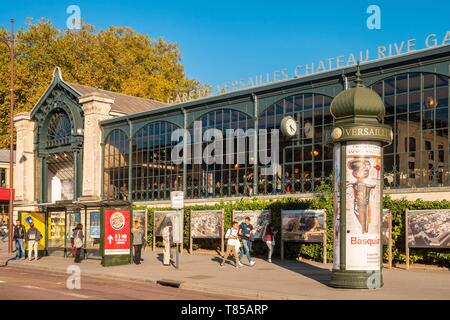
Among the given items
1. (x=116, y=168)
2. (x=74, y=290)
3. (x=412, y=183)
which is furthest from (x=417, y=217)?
(x=116, y=168)

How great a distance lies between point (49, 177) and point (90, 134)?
23.6 ft

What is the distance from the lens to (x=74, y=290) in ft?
58.5

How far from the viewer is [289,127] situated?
32562 mm

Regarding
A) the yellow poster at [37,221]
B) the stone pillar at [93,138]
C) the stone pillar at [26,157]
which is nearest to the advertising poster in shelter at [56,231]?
the yellow poster at [37,221]

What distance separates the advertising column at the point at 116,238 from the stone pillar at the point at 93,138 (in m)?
17.8

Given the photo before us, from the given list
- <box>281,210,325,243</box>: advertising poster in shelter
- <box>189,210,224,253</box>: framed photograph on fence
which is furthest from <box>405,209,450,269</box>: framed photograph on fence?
<box>189,210,224,253</box>: framed photograph on fence

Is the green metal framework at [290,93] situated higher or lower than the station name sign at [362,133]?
higher

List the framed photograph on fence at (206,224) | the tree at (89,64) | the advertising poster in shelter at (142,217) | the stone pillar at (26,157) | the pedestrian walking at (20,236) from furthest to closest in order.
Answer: the tree at (89,64) → the stone pillar at (26,157) → the advertising poster in shelter at (142,217) → the framed photograph on fence at (206,224) → the pedestrian walking at (20,236)

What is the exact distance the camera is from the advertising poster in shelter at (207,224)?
32062mm

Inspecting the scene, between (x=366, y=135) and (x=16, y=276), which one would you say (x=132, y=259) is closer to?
(x=16, y=276)

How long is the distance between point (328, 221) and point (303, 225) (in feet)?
4.26

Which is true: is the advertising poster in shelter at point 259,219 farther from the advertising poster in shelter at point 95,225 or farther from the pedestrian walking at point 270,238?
the advertising poster in shelter at point 95,225

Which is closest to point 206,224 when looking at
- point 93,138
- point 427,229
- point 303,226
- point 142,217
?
point 142,217

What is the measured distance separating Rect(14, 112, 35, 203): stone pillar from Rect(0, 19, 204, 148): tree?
11671mm
